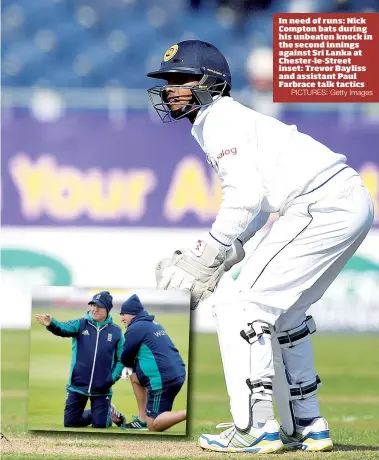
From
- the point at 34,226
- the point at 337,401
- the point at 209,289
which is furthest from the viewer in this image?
the point at 34,226

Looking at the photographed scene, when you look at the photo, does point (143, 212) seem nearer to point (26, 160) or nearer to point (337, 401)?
point (26, 160)

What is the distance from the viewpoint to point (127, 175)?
650 centimetres

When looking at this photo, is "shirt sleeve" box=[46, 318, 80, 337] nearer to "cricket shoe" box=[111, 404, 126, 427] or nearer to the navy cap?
"cricket shoe" box=[111, 404, 126, 427]

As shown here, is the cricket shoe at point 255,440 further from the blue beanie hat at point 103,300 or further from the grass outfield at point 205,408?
the blue beanie hat at point 103,300

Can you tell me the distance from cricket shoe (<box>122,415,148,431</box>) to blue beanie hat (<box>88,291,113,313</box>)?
45 centimetres

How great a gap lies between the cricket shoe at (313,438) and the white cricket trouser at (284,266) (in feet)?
1.09

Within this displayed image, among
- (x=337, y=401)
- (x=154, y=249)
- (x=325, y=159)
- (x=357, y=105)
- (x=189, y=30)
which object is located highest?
(x=189, y=30)

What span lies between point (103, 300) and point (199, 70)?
1006 mm

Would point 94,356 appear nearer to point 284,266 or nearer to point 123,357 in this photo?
point 123,357

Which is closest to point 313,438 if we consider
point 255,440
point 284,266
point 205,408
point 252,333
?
point 255,440

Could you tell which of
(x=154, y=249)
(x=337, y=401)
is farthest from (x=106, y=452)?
(x=154, y=249)

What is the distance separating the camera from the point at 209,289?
3598 millimetres

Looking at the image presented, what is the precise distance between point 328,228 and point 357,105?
354 centimetres

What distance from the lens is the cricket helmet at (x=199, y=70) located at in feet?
11.7
